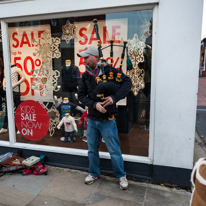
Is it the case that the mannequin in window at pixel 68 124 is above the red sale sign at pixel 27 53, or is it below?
below

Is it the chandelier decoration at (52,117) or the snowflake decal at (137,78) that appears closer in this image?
the snowflake decal at (137,78)

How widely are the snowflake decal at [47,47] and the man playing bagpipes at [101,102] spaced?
4.01ft

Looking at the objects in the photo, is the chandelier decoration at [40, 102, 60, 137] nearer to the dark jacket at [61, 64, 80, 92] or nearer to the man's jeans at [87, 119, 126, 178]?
the dark jacket at [61, 64, 80, 92]

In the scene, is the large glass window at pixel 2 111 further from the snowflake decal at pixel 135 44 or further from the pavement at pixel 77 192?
the snowflake decal at pixel 135 44

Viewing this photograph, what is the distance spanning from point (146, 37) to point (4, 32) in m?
2.59

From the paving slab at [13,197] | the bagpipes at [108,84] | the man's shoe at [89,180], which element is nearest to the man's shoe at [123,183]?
the man's shoe at [89,180]

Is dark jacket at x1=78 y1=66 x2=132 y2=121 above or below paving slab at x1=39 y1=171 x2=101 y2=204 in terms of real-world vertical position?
above

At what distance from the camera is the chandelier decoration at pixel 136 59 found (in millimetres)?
3436

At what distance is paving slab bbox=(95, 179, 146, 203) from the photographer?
2.87 metres

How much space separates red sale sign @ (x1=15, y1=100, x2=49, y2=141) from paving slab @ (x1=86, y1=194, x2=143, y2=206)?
1.76 metres

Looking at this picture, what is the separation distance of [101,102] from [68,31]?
1.80 metres

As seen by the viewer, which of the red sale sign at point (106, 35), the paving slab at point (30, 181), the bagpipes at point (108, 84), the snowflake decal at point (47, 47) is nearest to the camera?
the bagpipes at point (108, 84)

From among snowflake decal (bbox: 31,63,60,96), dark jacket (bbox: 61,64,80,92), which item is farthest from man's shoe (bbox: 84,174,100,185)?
snowflake decal (bbox: 31,63,60,96)

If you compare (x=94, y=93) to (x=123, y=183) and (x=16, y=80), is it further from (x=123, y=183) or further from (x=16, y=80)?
(x=16, y=80)
